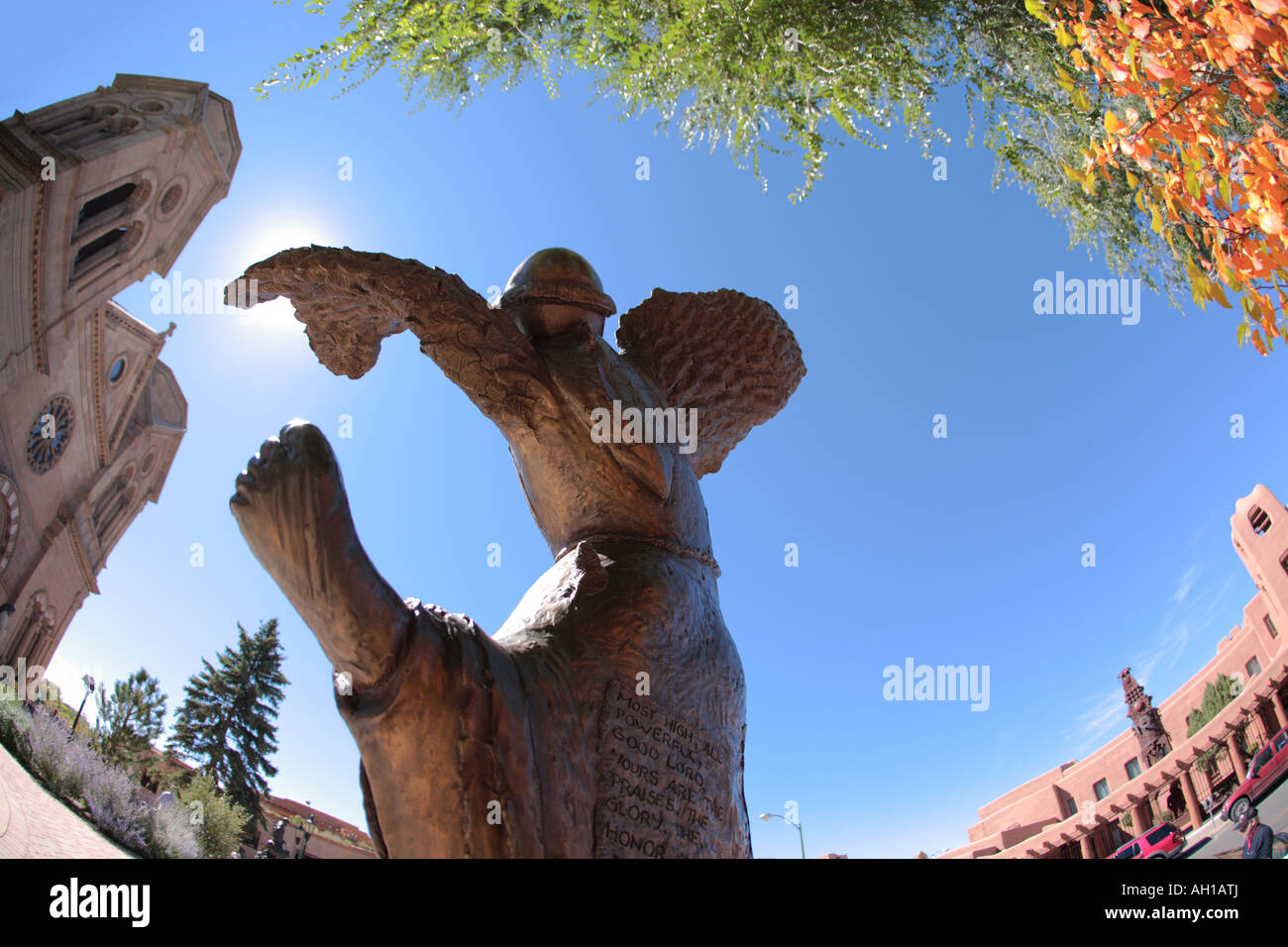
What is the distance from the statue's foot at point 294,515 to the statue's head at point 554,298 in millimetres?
1231

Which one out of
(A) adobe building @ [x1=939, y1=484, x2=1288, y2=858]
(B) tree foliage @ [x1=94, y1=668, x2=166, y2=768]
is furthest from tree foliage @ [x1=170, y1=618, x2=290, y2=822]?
(A) adobe building @ [x1=939, y1=484, x2=1288, y2=858]

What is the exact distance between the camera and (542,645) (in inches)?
65.6

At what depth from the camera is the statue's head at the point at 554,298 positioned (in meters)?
2.41

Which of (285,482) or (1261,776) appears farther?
(1261,776)

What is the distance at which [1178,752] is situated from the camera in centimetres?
2117

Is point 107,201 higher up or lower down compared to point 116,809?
higher up

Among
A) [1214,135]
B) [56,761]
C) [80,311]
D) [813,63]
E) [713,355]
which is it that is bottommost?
[56,761]

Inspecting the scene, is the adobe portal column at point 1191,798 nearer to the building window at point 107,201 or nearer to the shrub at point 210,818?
the shrub at point 210,818

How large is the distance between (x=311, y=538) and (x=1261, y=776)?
2076 centimetres

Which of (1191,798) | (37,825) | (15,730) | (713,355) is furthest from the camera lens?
(1191,798)

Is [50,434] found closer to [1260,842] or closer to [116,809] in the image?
[116,809]

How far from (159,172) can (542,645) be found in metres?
31.5

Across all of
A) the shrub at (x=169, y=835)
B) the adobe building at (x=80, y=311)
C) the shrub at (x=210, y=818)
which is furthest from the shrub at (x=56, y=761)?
the adobe building at (x=80, y=311)

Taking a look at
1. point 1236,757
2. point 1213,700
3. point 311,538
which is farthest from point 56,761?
point 1213,700
